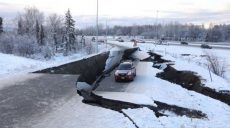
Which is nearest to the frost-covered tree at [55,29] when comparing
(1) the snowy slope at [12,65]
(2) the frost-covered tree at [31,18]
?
(2) the frost-covered tree at [31,18]

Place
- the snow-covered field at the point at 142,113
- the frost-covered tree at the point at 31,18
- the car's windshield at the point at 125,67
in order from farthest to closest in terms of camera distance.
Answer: the frost-covered tree at the point at 31,18 → the car's windshield at the point at 125,67 → the snow-covered field at the point at 142,113

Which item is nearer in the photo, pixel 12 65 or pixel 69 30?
pixel 12 65

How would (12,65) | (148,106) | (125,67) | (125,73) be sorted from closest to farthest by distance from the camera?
(148,106) → (125,73) → (125,67) → (12,65)

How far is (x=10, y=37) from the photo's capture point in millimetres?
87688

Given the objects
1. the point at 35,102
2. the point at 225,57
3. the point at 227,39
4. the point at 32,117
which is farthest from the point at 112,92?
the point at 227,39

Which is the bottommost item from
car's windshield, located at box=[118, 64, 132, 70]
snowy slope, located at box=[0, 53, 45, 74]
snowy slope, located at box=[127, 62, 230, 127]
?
snowy slope, located at box=[127, 62, 230, 127]

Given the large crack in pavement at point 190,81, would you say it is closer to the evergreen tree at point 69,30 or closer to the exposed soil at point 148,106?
the exposed soil at point 148,106

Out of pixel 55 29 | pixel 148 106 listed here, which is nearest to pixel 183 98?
pixel 148 106

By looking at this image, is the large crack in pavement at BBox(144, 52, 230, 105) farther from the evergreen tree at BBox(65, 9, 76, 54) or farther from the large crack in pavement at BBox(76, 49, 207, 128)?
the evergreen tree at BBox(65, 9, 76, 54)

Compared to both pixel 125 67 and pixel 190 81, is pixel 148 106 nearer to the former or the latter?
pixel 125 67

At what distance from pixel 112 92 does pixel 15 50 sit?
61979mm

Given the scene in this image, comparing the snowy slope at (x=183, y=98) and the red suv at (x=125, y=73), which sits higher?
the red suv at (x=125, y=73)

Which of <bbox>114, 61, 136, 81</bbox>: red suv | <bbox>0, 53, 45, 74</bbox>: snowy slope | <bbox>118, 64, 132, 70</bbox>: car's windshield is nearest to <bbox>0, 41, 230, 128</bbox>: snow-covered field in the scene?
<bbox>114, 61, 136, 81</bbox>: red suv

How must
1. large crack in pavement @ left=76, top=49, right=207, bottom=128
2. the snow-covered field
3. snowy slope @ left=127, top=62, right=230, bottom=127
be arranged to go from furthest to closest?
1. large crack in pavement @ left=76, top=49, right=207, bottom=128
2. snowy slope @ left=127, top=62, right=230, bottom=127
3. the snow-covered field
